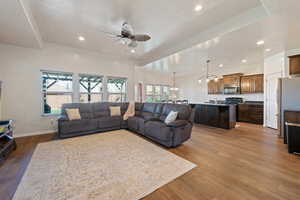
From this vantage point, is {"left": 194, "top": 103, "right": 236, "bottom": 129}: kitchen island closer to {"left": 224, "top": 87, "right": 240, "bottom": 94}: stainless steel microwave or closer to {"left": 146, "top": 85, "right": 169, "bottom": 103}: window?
{"left": 224, "top": 87, "right": 240, "bottom": 94}: stainless steel microwave

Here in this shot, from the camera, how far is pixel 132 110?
508cm

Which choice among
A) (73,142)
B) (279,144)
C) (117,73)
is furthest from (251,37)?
(73,142)

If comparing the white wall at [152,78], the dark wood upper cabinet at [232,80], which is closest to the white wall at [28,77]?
the white wall at [152,78]

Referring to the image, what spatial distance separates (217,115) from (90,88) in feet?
17.5

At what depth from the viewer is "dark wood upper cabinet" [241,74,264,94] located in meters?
5.73

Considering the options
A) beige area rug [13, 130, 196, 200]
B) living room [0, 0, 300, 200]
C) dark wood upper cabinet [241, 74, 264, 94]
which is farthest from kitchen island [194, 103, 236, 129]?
beige area rug [13, 130, 196, 200]

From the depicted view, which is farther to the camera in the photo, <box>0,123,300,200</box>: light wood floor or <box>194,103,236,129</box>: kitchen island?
<box>194,103,236,129</box>: kitchen island

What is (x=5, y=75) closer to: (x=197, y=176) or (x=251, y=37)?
(x=197, y=176)

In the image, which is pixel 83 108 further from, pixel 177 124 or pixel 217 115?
pixel 217 115

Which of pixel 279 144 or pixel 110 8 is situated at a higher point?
pixel 110 8

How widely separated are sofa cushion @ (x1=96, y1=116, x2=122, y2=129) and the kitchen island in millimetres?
3539

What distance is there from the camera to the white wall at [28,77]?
3.80 m

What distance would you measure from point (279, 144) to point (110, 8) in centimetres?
510

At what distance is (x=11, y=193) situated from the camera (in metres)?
1.62
